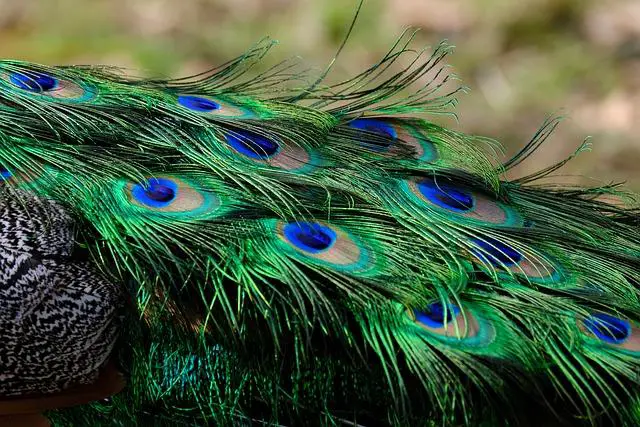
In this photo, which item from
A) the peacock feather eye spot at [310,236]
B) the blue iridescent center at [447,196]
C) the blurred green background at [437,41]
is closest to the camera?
the peacock feather eye spot at [310,236]

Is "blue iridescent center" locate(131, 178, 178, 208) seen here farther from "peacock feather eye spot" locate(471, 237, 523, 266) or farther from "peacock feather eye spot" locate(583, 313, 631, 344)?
"peacock feather eye spot" locate(583, 313, 631, 344)

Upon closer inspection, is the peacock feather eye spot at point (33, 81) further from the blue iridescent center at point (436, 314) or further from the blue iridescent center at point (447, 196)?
the blue iridescent center at point (436, 314)

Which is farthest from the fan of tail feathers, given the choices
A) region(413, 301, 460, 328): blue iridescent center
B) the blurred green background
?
the blurred green background

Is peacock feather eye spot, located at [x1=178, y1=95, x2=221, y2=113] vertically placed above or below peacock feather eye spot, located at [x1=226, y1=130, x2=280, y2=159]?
above

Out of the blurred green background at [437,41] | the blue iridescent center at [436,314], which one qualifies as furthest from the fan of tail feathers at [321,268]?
the blurred green background at [437,41]

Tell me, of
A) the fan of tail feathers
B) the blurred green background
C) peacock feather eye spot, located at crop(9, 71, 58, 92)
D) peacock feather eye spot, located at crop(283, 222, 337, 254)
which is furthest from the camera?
the blurred green background

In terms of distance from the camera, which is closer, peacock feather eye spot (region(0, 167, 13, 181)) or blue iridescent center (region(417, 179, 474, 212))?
peacock feather eye spot (region(0, 167, 13, 181))

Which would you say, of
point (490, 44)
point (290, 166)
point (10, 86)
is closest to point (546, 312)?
point (290, 166)
